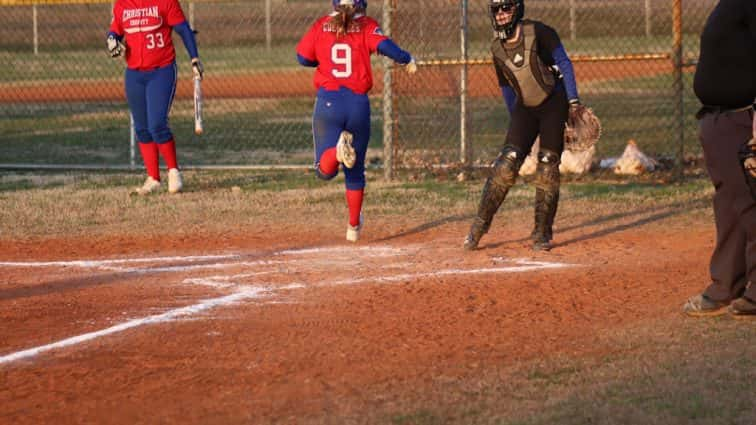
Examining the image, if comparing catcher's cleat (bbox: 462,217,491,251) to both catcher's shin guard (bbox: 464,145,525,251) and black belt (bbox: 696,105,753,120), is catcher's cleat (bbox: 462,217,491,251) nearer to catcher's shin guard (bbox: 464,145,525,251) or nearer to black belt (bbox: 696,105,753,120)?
catcher's shin guard (bbox: 464,145,525,251)

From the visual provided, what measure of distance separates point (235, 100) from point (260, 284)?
16.7 m

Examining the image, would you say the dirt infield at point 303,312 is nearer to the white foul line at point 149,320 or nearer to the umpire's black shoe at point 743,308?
the white foul line at point 149,320

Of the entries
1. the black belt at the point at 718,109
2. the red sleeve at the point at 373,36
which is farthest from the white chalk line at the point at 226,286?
the black belt at the point at 718,109

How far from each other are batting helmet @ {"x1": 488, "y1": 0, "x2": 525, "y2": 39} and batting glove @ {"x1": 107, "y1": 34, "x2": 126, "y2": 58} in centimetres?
465

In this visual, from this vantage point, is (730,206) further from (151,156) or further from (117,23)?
(151,156)

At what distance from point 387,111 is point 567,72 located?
4806mm

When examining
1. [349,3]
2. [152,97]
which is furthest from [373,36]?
[152,97]

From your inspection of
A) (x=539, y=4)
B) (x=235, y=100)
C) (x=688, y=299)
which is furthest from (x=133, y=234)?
(x=539, y=4)

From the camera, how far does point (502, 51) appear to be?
383 inches

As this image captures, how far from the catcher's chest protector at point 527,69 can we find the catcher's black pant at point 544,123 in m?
0.08

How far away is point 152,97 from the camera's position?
13195 millimetres

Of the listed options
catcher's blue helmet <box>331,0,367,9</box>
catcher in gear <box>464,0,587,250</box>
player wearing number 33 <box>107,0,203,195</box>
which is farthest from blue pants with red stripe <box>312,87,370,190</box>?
player wearing number 33 <box>107,0,203,195</box>

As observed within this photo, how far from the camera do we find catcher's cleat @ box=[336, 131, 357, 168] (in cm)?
993

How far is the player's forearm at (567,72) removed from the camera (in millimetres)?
9570
